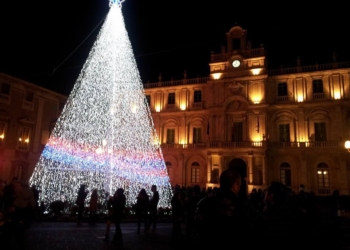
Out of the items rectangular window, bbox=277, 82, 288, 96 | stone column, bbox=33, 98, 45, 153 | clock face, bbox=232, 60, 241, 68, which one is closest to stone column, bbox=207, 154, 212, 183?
rectangular window, bbox=277, 82, 288, 96

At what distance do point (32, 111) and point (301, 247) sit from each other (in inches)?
1225

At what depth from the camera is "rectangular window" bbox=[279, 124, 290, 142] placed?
101 ft

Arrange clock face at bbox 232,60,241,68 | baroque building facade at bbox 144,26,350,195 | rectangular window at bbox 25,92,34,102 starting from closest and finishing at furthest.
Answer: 1. baroque building facade at bbox 144,26,350,195
2. rectangular window at bbox 25,92,34,102
3. clock face at bbox 232,60,241,68

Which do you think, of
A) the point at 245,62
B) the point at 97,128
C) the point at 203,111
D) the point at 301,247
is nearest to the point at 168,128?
the point at 203,111

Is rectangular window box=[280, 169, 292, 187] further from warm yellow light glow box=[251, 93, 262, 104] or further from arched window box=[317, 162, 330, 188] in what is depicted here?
warm yellow light glow box=[251, 93, 262, 104]

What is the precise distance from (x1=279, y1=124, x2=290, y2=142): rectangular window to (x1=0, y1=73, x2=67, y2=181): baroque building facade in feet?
79.6

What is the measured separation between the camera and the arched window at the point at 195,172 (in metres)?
33.3

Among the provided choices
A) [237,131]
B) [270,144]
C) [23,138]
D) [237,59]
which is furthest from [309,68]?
[23,138]

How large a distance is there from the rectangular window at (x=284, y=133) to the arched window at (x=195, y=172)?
9.38 metres

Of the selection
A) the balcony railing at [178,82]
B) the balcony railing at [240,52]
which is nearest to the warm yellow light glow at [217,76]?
the balcony railing at [178,82]

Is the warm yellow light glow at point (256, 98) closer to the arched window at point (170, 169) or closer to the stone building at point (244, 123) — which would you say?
the stone building at point (244, 123)

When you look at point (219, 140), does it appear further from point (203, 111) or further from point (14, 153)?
point (14, 153)

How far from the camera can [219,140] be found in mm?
32344

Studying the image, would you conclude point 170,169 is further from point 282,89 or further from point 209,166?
point 282,89
